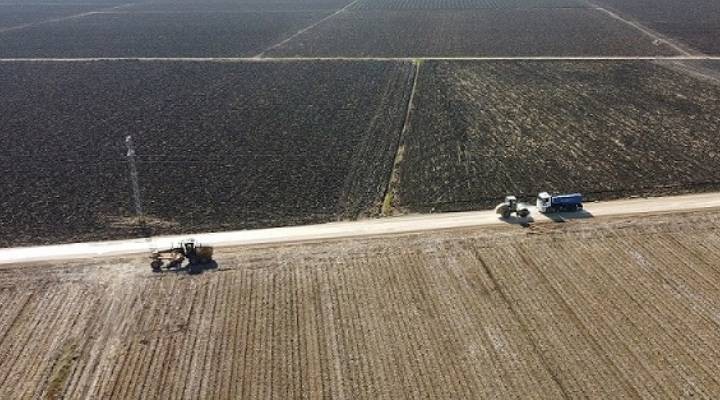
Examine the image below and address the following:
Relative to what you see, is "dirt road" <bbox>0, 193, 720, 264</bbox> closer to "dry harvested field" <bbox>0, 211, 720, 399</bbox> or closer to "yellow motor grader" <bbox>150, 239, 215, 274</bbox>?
"dry harvested field" <bbox>0, 211, 720, 399</bbox>

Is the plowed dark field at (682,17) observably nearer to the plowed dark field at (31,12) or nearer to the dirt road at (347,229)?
the dirt road at (347,229)

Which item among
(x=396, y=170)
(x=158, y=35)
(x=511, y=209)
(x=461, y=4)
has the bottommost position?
(x=511, y=209)

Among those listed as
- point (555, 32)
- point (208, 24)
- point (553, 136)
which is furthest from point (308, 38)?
point (553, 136)

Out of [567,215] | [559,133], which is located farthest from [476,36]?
[567,215]

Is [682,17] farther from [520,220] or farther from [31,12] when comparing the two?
[31,12]

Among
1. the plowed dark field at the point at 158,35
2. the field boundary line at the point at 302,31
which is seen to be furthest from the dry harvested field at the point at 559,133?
the plowed dark field at the point at 158,35

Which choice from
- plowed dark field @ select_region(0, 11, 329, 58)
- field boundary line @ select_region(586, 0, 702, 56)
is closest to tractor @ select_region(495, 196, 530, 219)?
field boundary line @ select_region(586, 0, 702, 56)

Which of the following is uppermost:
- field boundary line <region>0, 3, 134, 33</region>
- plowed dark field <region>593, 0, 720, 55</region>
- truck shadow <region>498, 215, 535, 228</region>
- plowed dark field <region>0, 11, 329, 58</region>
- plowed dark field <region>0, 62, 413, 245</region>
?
field boundary line <region>0, 3, 134, 33</region>
